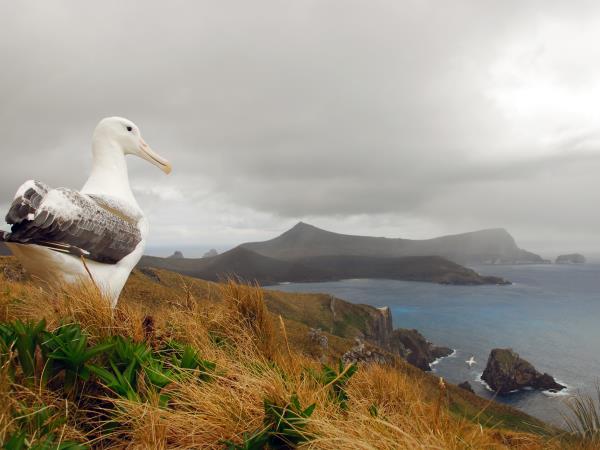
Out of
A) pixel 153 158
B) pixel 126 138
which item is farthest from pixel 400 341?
pixel 126 138

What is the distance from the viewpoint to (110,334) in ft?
14.2

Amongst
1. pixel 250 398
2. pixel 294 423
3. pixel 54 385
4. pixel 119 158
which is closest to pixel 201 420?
pixel 250 398

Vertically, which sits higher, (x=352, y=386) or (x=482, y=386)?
(x=352, y=386)

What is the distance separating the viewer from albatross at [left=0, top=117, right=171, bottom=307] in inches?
228

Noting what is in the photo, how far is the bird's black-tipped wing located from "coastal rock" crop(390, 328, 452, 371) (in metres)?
135

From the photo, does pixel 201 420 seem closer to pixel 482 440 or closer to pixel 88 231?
pixel 482 440

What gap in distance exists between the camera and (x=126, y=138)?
28.3 feet

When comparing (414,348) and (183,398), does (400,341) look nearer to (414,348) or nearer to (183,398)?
(414,348)

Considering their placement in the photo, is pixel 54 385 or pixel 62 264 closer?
pixel 54 385

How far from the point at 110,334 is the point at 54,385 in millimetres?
814

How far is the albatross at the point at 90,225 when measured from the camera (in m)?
5.78

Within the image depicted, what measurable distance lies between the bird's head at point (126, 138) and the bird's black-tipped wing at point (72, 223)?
1.68 metres

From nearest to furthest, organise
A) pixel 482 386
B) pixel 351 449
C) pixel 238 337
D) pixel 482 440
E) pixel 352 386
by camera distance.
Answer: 1. pixel 351 449
2. pixel 482 440
3. pixel 352 386
4. pixel 238 337
5. pixel 482 386

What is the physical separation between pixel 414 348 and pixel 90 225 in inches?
5727
